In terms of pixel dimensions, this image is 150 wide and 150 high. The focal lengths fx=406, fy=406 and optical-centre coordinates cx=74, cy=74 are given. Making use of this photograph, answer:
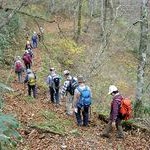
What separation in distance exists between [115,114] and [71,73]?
1679cm

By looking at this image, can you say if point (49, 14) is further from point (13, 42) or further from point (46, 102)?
point (46, 102)

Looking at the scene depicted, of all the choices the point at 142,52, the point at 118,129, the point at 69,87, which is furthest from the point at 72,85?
the point at 118,129

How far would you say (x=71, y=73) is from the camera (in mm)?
27359

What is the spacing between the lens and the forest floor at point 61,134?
10.2m

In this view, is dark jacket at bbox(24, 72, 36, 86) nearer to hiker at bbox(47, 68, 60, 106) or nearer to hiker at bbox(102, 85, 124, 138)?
hiker at bbox(47, 68, 60, 106)

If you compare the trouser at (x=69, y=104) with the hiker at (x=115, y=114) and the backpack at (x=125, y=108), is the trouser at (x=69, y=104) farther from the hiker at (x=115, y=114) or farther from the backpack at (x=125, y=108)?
the backpack at (x=125, y=108)

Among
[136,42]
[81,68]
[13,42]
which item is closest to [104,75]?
[81,68]

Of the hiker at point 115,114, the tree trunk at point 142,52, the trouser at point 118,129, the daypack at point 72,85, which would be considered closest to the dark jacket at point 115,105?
the hiker at point 115,114

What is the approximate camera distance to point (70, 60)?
30859mm

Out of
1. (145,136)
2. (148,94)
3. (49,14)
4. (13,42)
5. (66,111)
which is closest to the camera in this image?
(145,136)

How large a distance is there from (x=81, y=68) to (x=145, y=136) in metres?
18.9

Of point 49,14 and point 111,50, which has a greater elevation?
point 49,14

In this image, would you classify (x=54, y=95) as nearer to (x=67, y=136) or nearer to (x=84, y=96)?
(x=84, y=96)

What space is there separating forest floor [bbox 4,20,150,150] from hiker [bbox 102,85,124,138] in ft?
0.62
